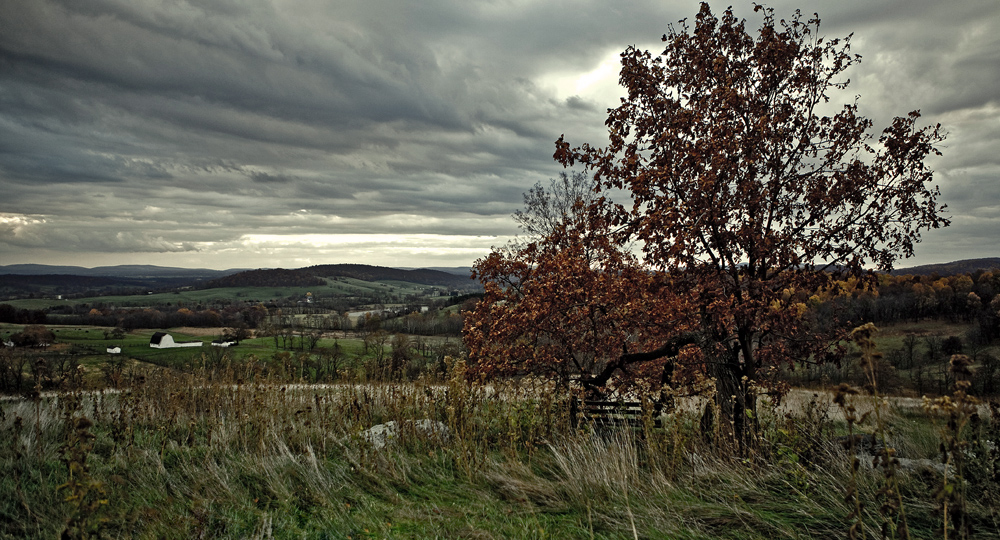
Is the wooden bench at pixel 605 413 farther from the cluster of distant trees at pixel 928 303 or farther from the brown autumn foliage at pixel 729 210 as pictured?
the cluster of distant trees at pixel 928 303

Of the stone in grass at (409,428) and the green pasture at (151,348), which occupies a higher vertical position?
the stone in grass at (409,428)

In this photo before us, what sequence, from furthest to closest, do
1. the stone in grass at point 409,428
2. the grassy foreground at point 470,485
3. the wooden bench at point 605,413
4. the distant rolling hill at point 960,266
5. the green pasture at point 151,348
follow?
1. the distant rolling hill at point 960,266
2. the green pasture at point 151,348
3. the wooden bench at point 605,413
4. the stone in grass at point 409,428
5. the grassy foreground at point 470,485

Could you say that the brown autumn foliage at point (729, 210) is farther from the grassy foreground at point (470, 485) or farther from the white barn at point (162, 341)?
the white barn at point (162, 341)

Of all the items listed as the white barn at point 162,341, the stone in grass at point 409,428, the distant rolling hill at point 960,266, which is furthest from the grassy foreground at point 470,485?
the distant rolling hill at point 960,266

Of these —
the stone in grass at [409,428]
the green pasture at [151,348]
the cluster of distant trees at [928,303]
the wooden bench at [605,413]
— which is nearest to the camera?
the stone in grass at [409,428]

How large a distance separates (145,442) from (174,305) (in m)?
143

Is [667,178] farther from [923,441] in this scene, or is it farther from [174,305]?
[174,305]

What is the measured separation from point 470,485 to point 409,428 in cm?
171

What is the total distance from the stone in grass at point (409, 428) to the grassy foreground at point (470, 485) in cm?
5

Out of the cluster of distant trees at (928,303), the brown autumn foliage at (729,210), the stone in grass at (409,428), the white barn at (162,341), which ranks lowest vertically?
the white barn at (162,341)

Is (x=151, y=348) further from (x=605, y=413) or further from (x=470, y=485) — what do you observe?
(x=470, y=485)

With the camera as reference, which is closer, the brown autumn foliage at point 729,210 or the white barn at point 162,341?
the brown autumn foliage at point 729,210

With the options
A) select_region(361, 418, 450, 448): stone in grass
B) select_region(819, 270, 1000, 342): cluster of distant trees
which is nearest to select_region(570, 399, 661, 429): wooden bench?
select_region(361, 418, 450, 448): stone in grass

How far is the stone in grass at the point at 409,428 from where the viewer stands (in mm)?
5965
